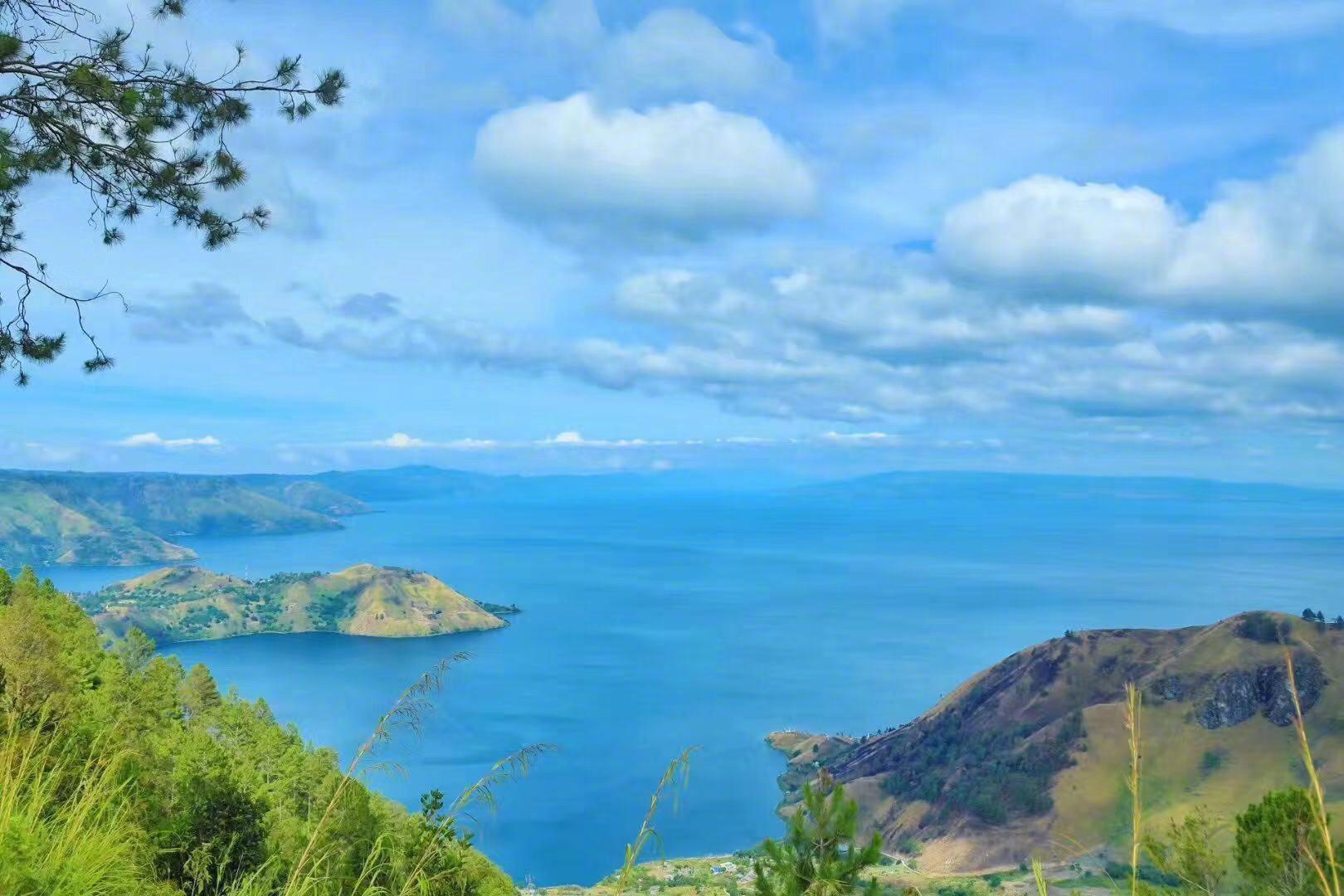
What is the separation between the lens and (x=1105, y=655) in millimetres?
122625

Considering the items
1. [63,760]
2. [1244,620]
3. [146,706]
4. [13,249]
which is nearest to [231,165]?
[13,249]

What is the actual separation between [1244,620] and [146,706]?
12750 cm

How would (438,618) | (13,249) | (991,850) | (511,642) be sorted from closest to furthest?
1. (13,249)
2. (991,850)
3. (511,642)
4. (438,618)

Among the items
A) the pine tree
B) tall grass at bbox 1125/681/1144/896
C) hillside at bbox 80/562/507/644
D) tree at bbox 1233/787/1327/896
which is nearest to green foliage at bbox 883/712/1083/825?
tree at bbox 1233/787/1327/896

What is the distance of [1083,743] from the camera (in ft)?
356

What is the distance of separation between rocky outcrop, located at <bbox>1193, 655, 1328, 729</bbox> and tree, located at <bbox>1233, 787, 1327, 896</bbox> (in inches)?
4059

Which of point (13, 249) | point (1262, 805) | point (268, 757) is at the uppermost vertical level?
point (13, 249)

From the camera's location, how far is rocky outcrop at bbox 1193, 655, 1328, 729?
106375mm

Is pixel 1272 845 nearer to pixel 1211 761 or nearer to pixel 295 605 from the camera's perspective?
pixel 1211 761

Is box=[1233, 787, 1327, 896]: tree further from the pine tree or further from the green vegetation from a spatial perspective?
the pine tree

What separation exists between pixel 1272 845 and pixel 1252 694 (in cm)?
10827

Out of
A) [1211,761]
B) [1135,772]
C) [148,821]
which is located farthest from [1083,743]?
[1135,772]

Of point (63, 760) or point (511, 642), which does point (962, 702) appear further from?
point (63, 760)

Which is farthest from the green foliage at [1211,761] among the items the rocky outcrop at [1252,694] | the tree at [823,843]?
the tree at [823,843]
